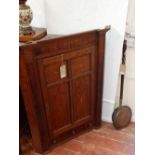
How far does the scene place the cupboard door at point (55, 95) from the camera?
145cm

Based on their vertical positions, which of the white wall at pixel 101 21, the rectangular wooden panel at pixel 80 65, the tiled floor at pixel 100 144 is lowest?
the tiled floor at pixel 100 144

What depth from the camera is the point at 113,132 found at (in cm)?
191

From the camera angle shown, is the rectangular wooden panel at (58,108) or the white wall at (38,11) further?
the white wall at (38,11)

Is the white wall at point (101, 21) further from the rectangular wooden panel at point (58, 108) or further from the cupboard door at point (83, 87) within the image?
the rectangular wooden panel at point (58, 108)

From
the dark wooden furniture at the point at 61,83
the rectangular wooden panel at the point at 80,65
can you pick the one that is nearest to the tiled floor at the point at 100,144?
the dark wooden furniture at the point at 61,83

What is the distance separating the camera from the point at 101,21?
1700 mm

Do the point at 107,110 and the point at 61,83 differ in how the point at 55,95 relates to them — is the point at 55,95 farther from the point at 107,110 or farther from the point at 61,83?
the point at 107,110

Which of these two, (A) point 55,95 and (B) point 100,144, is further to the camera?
(B) point 100,144

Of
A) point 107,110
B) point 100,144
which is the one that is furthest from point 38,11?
point 100,144

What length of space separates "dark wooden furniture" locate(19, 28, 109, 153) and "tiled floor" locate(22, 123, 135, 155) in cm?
8

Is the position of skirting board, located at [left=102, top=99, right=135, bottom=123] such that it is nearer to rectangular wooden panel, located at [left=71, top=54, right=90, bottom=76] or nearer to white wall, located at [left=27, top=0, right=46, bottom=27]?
rectangular wooden panel, located at [left=71, top=54, right=90, bottom=76]

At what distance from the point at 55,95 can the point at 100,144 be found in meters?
0.64
